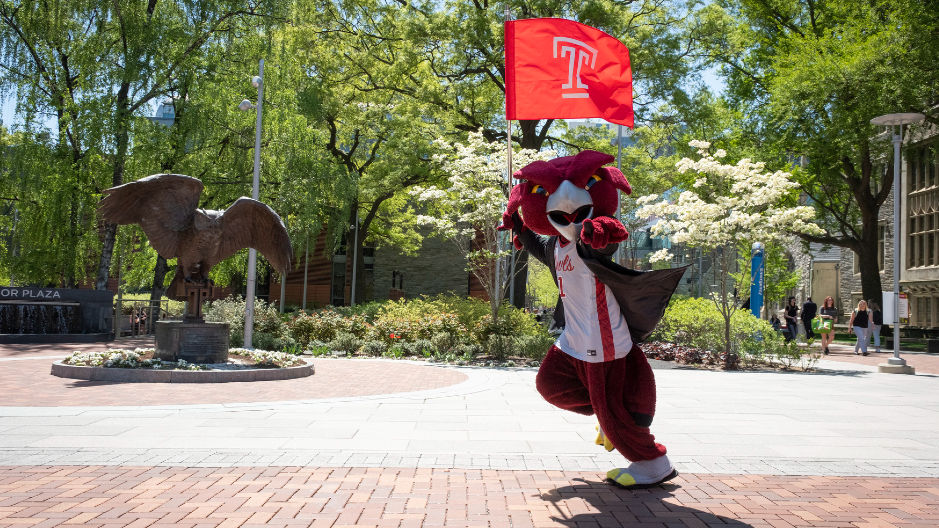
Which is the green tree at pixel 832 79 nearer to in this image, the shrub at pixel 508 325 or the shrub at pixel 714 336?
the shrub at pixel 714 336

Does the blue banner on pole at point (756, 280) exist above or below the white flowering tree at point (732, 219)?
below

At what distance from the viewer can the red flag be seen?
8789 mm

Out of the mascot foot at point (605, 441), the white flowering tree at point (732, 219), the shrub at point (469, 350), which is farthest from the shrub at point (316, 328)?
the mascot foot at point (605, 441)

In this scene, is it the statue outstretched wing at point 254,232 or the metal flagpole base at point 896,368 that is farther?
the metal flagpole base at point 896,368

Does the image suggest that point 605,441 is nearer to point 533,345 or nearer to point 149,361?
point 149,361

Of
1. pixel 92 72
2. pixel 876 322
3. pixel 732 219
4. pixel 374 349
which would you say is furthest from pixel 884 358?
pixel 92 72

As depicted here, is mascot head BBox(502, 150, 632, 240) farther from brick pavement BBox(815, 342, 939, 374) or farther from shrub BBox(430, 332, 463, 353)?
brick pavement BBox(815, 342, 939, 374)

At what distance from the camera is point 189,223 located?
11.6 meters

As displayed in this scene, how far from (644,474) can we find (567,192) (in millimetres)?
2009

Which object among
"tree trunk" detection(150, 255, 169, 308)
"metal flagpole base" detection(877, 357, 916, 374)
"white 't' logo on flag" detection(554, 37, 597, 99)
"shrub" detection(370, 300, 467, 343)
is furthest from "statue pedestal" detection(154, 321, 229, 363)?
"metal flagpole base" detection(877, 357, 916, 374)

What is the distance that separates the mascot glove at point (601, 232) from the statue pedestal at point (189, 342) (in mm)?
8640

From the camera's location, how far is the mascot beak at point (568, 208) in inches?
191

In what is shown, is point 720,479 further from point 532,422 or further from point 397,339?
point 397,339

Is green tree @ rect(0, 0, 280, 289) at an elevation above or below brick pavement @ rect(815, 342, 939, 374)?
above
